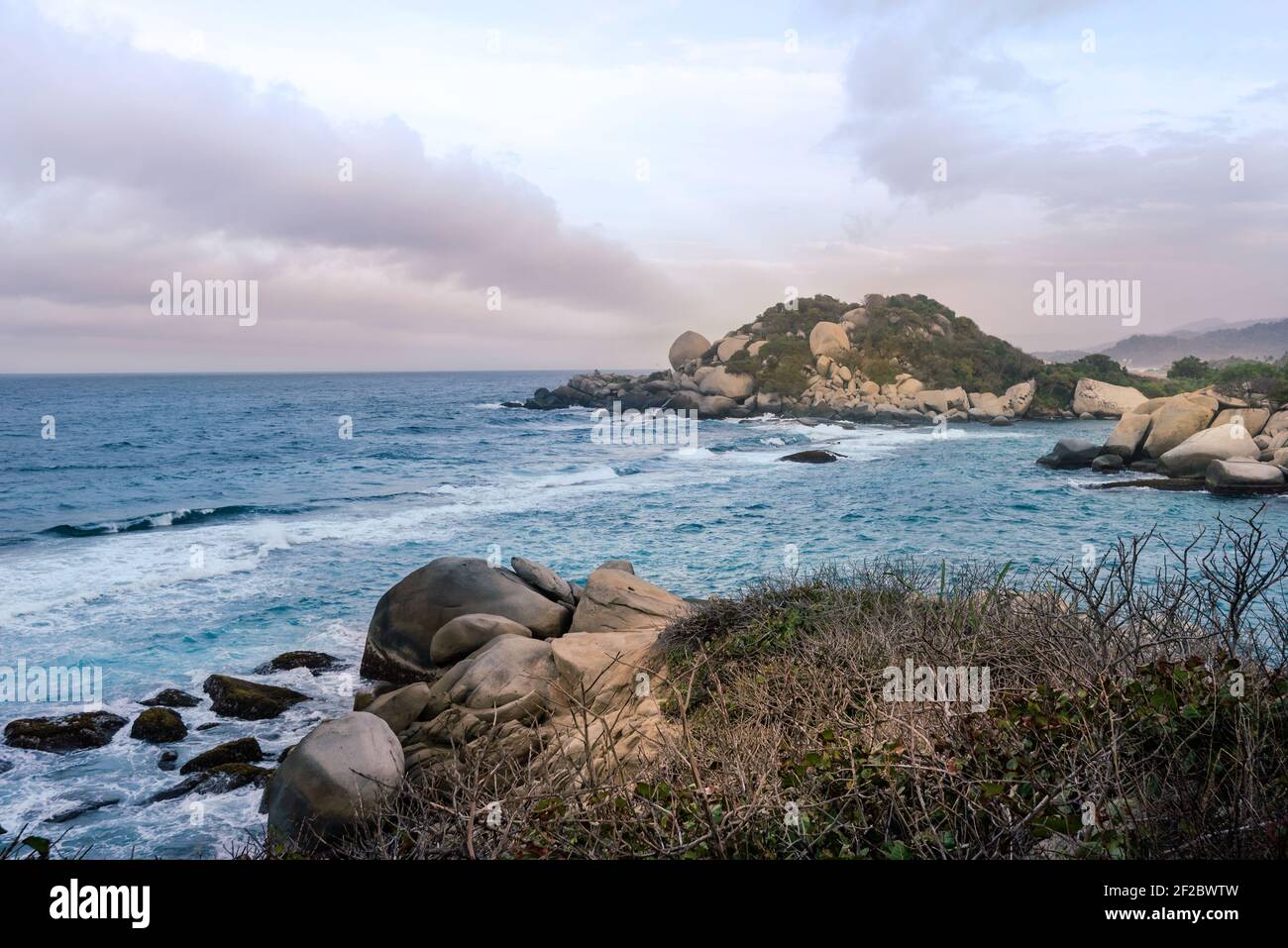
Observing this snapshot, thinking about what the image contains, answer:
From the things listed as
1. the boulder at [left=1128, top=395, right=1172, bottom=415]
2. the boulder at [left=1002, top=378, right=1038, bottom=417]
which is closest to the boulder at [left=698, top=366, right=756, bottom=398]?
the boulder at [left=1002, top=378, right=1038, bottom=417]

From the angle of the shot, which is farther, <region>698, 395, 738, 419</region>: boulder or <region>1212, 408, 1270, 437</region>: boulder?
<region>698, 395, 738, 419</region>: boulder

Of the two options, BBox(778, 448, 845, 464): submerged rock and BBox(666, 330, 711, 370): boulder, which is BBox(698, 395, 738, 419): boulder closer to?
BBox(666, 330, 711, 370): boulder

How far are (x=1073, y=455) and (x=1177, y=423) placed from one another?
3737 mm

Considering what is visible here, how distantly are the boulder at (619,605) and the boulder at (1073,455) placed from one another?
25.9 m

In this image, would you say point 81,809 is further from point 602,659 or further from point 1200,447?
point 1200,447

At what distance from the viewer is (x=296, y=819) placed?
7.68m

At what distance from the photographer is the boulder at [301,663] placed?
12961mm

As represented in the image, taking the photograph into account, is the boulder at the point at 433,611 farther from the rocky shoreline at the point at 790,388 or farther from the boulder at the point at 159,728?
the rocky shoreline at the point at 790,388

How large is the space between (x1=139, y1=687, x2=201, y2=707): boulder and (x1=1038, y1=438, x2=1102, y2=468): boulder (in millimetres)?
31763

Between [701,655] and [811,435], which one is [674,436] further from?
[701,655]

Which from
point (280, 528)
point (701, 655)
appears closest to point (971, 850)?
point (701, 655)

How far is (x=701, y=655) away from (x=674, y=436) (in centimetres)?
4458

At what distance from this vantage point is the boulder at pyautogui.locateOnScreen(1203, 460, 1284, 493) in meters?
25.2
